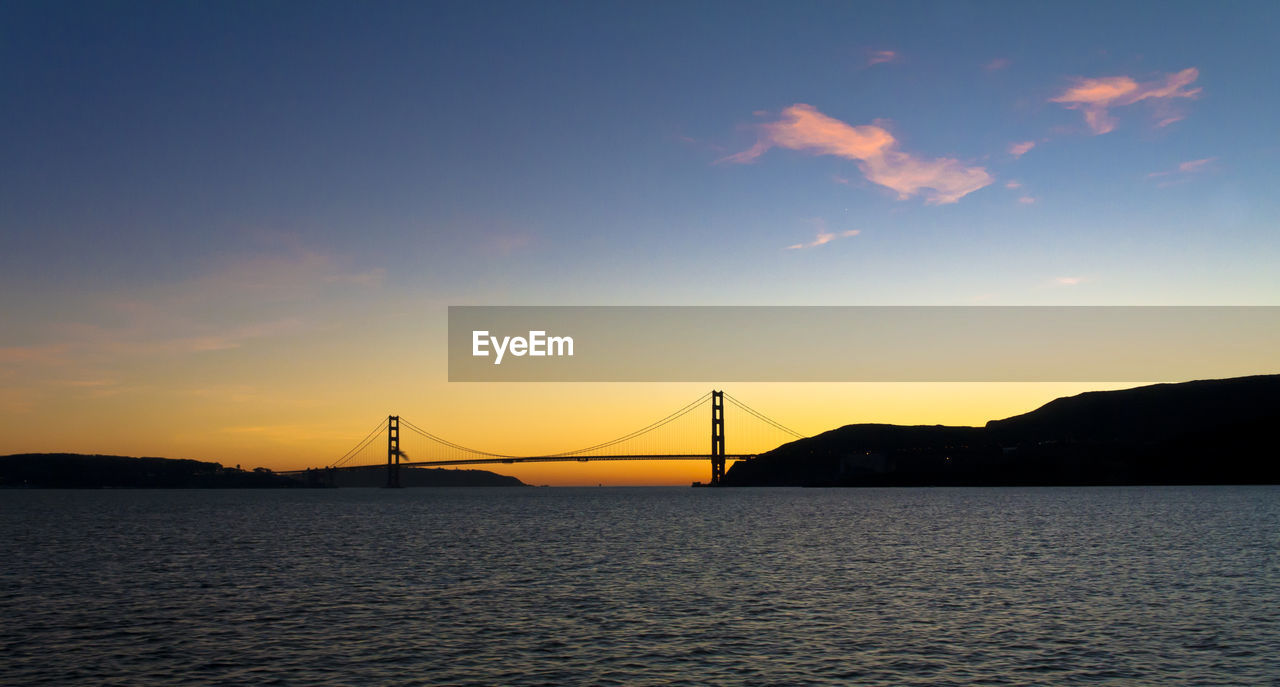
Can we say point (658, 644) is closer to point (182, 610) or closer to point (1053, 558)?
point (182, 610)

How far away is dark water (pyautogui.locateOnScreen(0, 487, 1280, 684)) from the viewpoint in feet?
74.5

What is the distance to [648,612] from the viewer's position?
31422mm

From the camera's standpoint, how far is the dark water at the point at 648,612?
74.5ft

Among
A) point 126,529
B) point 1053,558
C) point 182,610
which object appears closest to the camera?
point 182,610

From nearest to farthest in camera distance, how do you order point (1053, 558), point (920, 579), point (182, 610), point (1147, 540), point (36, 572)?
1. point (182, 610)
2. point (920, 579)
3. point (36, 572)
4. point (1053, 558)
5. point (1147, 540)

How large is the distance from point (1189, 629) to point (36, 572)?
4743cm

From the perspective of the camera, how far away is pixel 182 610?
3209 cm

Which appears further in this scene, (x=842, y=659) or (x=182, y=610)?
(x=182, y=610)

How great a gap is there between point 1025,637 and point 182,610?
26.5 m

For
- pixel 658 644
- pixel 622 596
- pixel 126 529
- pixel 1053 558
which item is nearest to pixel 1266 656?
pixel 658 644

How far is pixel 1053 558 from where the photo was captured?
49.6 metres

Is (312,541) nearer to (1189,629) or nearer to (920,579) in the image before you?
(920,579)

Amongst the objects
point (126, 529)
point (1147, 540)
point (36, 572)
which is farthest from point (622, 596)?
point (126, 529)

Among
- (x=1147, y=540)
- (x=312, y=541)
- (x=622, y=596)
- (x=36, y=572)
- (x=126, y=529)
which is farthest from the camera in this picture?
(x=126, y=529)
